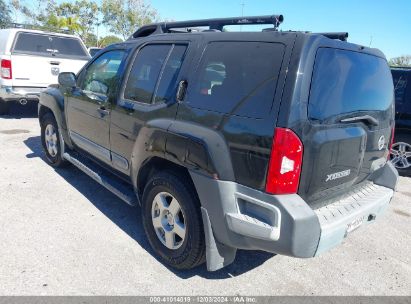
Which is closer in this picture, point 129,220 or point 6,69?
point 129,220

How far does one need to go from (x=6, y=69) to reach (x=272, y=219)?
25.6 feet

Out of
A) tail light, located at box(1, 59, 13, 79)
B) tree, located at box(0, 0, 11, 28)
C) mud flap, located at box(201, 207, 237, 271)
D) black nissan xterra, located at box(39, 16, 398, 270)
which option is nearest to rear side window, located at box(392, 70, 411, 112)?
black nissan xterra, located at box(39, 16, 398, 270)

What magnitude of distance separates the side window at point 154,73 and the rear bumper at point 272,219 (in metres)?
0.89

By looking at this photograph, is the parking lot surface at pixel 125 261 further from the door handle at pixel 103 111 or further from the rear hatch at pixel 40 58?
the rear hatch at pixel 40 58

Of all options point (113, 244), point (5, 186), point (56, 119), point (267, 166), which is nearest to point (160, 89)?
point (267, 166)

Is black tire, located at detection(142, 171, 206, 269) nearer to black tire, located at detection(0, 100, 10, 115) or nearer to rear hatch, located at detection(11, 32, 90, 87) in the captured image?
rear hatch, located at detection(11, 32, 90, 87)

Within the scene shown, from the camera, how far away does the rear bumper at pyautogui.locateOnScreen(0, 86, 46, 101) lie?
25.8 feet

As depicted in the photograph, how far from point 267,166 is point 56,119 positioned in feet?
12.1

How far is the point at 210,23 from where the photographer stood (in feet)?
10.2

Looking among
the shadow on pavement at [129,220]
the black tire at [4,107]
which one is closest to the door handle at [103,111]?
the shadow on pavement at [129,220]

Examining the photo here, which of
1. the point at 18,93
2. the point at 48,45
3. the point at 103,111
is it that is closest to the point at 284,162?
the point at 103,111

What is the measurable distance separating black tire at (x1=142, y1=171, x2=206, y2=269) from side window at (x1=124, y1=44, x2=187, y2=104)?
0.70 meters

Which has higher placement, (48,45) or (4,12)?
(4,12)

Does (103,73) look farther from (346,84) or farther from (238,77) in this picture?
(346,84)
